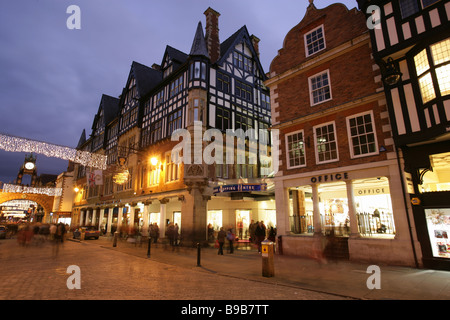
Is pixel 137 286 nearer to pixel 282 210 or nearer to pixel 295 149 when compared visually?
pixel 282 210

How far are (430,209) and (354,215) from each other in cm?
282

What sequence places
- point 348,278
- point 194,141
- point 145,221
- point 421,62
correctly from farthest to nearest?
1. point 145,221
2. point 194,141
3. point 421,62
4. point 348,278

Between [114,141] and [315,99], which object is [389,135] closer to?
[315,99]

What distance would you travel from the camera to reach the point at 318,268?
975 cm

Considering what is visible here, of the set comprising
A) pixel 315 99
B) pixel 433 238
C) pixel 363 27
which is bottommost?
pixel 433 238

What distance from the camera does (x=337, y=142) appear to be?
12.7m

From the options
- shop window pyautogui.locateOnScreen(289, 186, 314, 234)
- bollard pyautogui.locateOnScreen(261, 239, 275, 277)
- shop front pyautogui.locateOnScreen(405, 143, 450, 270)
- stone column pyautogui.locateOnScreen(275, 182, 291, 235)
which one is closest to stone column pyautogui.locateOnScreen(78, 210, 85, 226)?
shop window pyautogui.locateOnScreen(289, 186, 314, 234)

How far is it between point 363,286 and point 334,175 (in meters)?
6.35

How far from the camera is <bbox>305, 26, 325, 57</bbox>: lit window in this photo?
14.3m

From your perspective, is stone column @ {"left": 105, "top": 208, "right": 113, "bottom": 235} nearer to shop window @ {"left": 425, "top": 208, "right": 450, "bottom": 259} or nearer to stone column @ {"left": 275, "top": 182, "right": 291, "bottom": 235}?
stone column @ {"left": 275, "top": 182, "right": 291, "bottom": 235}

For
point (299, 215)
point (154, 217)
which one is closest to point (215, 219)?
point (154, 217)

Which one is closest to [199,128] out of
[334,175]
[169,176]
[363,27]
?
[169,176]

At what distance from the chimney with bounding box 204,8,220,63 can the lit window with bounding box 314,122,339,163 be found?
46.5 feet

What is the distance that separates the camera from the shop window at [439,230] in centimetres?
900
